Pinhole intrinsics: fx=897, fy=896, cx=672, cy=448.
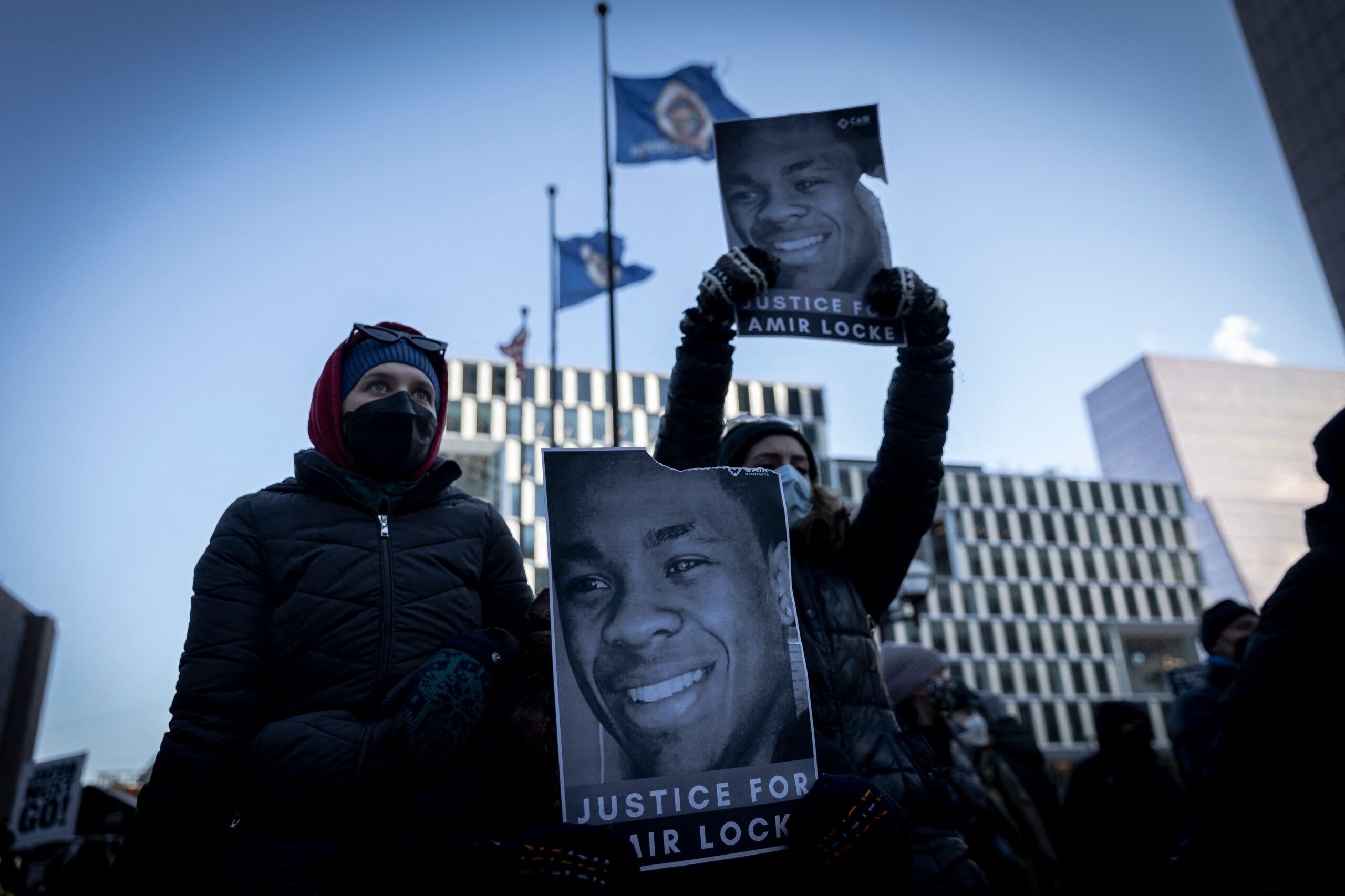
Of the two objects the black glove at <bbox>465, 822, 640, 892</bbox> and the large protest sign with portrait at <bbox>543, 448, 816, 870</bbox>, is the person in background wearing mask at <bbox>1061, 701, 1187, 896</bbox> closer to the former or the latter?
the large protest sign with portrait at <bbox>543, 448, 816, 870</bbox>

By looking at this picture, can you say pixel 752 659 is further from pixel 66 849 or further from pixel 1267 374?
pixel 1267 374

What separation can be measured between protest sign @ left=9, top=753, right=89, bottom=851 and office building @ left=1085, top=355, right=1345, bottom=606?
361 feet

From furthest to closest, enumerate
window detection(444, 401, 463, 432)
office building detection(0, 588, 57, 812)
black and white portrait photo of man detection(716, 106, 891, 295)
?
office building detection(0, 588, 57, 812) → window detection(444, 401, 463, 432) → black and white portrait photo of man detection(716, 106, 891, 295)

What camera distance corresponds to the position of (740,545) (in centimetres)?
155

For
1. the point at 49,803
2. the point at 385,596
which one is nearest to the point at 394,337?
the point at 385,596

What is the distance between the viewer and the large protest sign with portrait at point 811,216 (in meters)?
2.57

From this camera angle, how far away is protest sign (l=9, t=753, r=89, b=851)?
969cm

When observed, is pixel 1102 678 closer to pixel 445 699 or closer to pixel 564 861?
pixel 445 699

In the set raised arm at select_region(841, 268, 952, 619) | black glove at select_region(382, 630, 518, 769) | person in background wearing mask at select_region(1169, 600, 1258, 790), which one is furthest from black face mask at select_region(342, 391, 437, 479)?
person in background wearing mask at select_region(1169, 600, 1258, 790)

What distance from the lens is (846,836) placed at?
4.50 ft

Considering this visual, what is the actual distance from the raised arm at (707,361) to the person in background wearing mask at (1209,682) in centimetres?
269

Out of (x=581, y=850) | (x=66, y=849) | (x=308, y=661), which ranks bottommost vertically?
(x=581, y=850)

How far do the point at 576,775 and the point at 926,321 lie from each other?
1813 millimetres

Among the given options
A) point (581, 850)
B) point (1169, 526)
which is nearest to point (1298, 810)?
point (581, 850)
